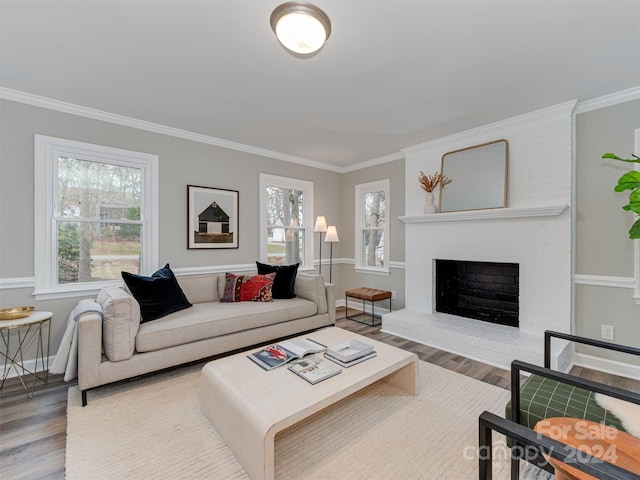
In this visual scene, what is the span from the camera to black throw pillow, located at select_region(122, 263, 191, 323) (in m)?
2.62

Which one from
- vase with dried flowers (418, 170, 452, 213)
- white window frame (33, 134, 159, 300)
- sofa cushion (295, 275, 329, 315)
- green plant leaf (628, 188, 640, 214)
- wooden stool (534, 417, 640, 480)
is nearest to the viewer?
wooden stool (534, 417, 640, 480)

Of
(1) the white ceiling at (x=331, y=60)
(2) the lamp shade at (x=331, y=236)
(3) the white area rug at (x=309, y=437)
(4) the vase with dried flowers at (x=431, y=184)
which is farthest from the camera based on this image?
(2) the lamp shade at (x=331, y=236)

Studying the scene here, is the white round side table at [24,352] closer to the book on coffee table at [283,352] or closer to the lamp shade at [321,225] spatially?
the book on coffee table at [283,352]

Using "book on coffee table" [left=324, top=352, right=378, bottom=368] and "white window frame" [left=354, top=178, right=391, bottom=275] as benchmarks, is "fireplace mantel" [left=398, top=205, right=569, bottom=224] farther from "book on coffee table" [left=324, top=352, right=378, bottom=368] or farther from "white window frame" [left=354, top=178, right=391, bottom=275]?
"book on coffee table" [left=324, top=352, right=378, bottom=368]

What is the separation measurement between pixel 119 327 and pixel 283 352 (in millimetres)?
1312

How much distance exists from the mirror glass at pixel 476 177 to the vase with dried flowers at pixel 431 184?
2.4 inches

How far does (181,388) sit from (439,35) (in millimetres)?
3244

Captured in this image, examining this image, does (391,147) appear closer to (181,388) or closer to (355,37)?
(355,37)

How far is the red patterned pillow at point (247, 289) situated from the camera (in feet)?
11.0

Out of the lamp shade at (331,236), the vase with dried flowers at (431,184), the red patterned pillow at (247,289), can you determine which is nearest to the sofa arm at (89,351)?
the red patterned pillow at (247,289)

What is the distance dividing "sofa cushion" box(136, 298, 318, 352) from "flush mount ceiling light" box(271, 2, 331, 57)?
233 cm

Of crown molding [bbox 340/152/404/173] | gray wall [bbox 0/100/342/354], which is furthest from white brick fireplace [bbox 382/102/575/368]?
gray wall [bbox 0/100/342/354]

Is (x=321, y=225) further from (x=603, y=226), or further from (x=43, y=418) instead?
(x=43, y=418)

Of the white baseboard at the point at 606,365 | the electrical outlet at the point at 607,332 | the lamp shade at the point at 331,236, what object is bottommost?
the white baseboard at the point at 606,365
